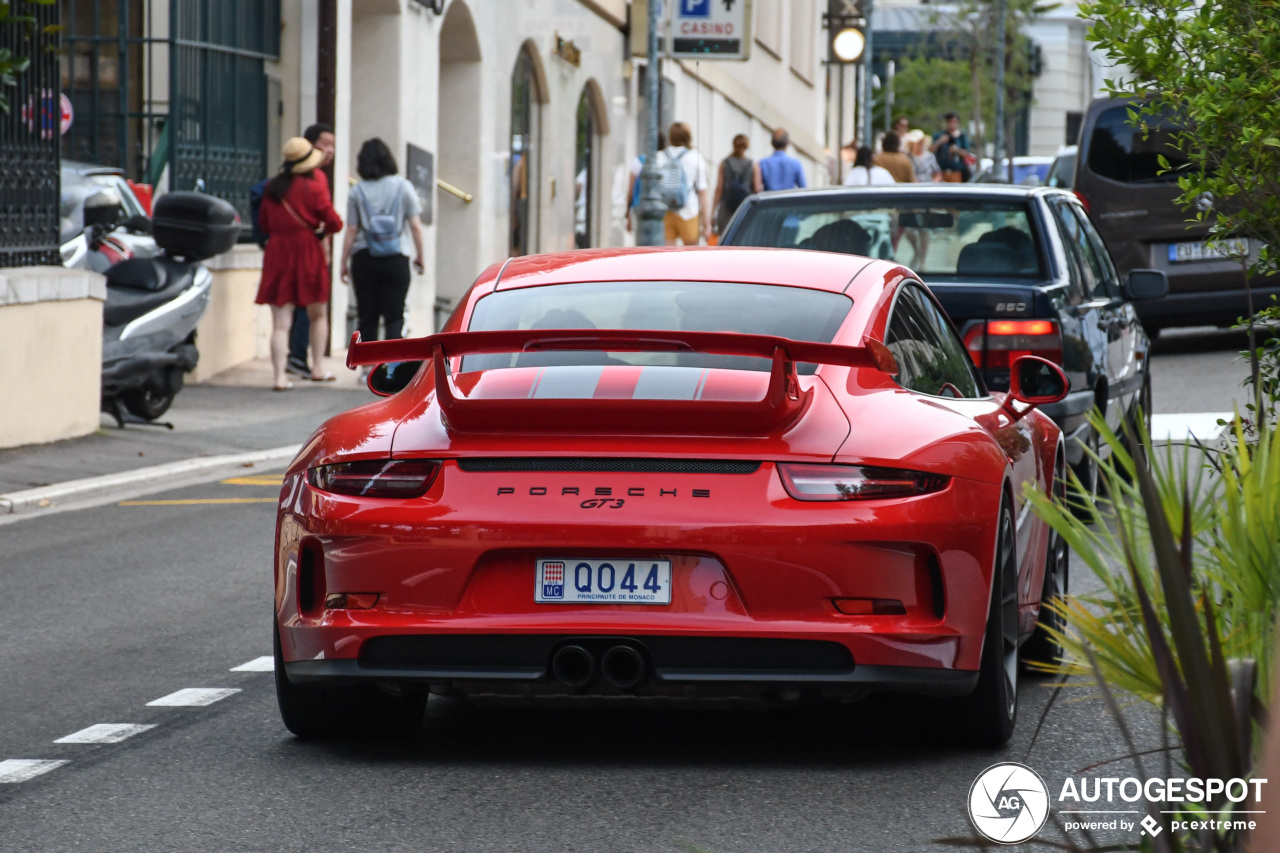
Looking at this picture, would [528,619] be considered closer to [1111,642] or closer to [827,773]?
[827,773]

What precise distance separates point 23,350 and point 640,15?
22.2m

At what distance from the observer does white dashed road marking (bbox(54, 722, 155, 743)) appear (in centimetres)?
609

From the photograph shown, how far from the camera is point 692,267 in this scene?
6324mm

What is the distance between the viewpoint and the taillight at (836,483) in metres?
5.32

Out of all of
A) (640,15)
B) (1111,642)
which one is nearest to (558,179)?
(640,15)

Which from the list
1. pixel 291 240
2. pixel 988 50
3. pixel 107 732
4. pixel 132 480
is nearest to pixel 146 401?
pixel 132 480

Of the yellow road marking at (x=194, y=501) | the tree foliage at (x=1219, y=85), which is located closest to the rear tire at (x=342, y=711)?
the tree foliage at (x=1219, y=85)

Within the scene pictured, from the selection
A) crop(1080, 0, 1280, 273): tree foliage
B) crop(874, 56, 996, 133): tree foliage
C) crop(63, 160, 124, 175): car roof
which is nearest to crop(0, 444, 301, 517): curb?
crop(63, 160, 124, 175): car roof

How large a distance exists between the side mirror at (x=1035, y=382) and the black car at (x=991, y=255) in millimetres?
2461

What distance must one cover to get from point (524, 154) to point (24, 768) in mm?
25101

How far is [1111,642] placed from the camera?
335 cm

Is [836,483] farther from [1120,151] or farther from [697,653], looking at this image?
[1120,151]

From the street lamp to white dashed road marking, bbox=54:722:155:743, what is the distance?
20.8 meters

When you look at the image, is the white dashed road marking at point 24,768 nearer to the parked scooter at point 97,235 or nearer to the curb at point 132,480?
the curb at point 132,480
